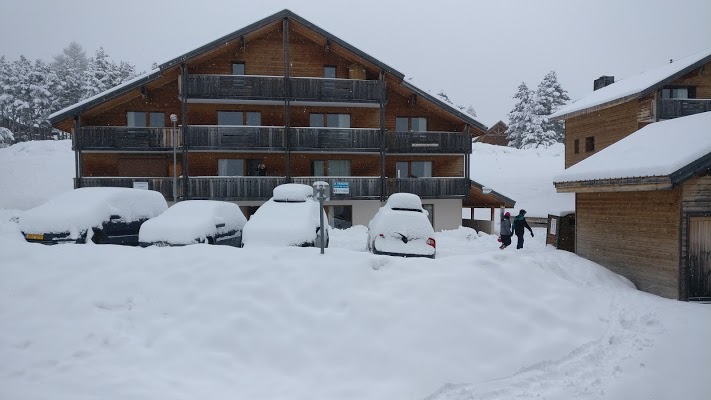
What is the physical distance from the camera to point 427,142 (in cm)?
2630

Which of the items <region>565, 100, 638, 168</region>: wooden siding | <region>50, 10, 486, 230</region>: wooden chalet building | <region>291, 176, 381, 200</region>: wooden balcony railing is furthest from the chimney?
<region>291, 176, 381, 200</region>: wooden balcony railing

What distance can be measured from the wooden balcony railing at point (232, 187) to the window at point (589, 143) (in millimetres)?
20950

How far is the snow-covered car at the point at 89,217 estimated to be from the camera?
10.9 m

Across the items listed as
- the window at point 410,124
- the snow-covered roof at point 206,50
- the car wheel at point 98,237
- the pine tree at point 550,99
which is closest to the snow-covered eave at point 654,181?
the car wheel at point 98,237

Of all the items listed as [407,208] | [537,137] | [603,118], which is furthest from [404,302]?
[537,137]

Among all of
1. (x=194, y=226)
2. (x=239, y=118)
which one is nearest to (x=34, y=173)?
(x=239, y=118)

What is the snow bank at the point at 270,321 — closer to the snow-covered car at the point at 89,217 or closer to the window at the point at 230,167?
the snow-covered car at the point at 89,217

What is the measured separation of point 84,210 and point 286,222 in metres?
5.10

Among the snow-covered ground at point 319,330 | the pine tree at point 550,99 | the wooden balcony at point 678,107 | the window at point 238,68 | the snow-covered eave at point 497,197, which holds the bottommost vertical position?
the snow-covered ground at point 319,330

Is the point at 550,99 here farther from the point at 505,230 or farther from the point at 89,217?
the point at 89,217

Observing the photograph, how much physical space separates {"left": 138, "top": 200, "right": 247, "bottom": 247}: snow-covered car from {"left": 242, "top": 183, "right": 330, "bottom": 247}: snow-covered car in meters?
1.09

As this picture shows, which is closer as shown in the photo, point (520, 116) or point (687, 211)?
point (687, 211)

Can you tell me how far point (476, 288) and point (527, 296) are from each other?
1028 mm

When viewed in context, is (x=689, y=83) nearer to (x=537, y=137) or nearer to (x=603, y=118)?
(x=603, y=118)
